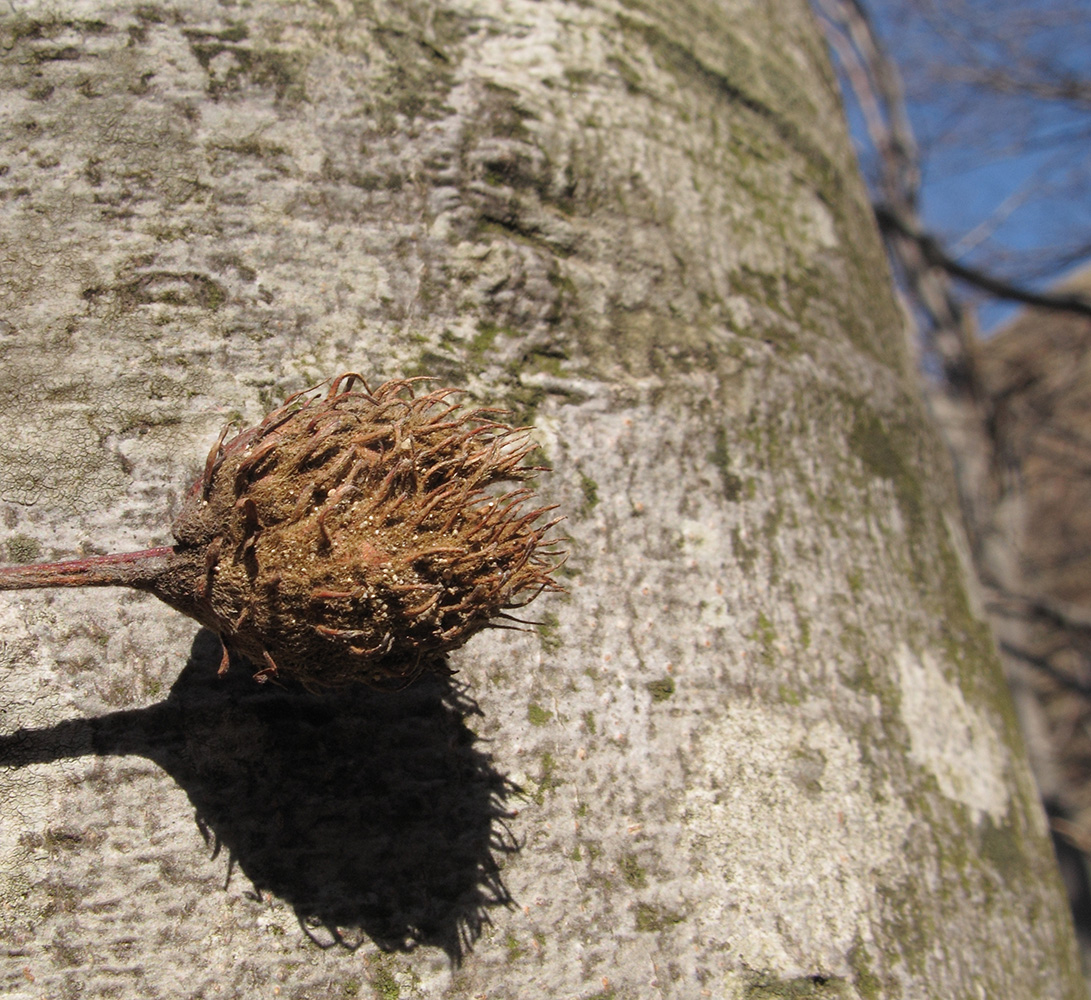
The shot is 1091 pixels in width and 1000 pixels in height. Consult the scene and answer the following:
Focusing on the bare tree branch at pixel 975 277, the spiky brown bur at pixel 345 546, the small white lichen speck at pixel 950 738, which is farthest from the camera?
the bare tree branch at pixel 975 277

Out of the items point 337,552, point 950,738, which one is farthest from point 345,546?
point 950,738

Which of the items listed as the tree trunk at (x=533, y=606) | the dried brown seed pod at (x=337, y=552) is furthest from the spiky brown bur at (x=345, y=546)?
the tree trunk at (x=533, y=606)

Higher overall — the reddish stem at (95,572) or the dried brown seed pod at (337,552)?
the dried brown seed pod at (337,552)

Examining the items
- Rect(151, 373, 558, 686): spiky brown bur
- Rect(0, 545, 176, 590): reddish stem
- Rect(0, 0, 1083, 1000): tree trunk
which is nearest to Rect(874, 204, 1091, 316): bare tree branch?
Rect(0, 0, 1083, 1000): tree trunk

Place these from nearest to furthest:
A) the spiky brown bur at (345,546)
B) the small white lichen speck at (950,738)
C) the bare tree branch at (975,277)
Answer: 1. the spiky brown bur at (345,546)
2. the small white lichen speck at (950,738)
3. the bare tree branch at (975,277)

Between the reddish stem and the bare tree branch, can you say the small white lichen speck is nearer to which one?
the reddish stem

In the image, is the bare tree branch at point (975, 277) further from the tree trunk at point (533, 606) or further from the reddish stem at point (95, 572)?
the reddish stem at point (95, 572)

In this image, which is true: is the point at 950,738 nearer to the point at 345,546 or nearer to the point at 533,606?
the point at 533,606
